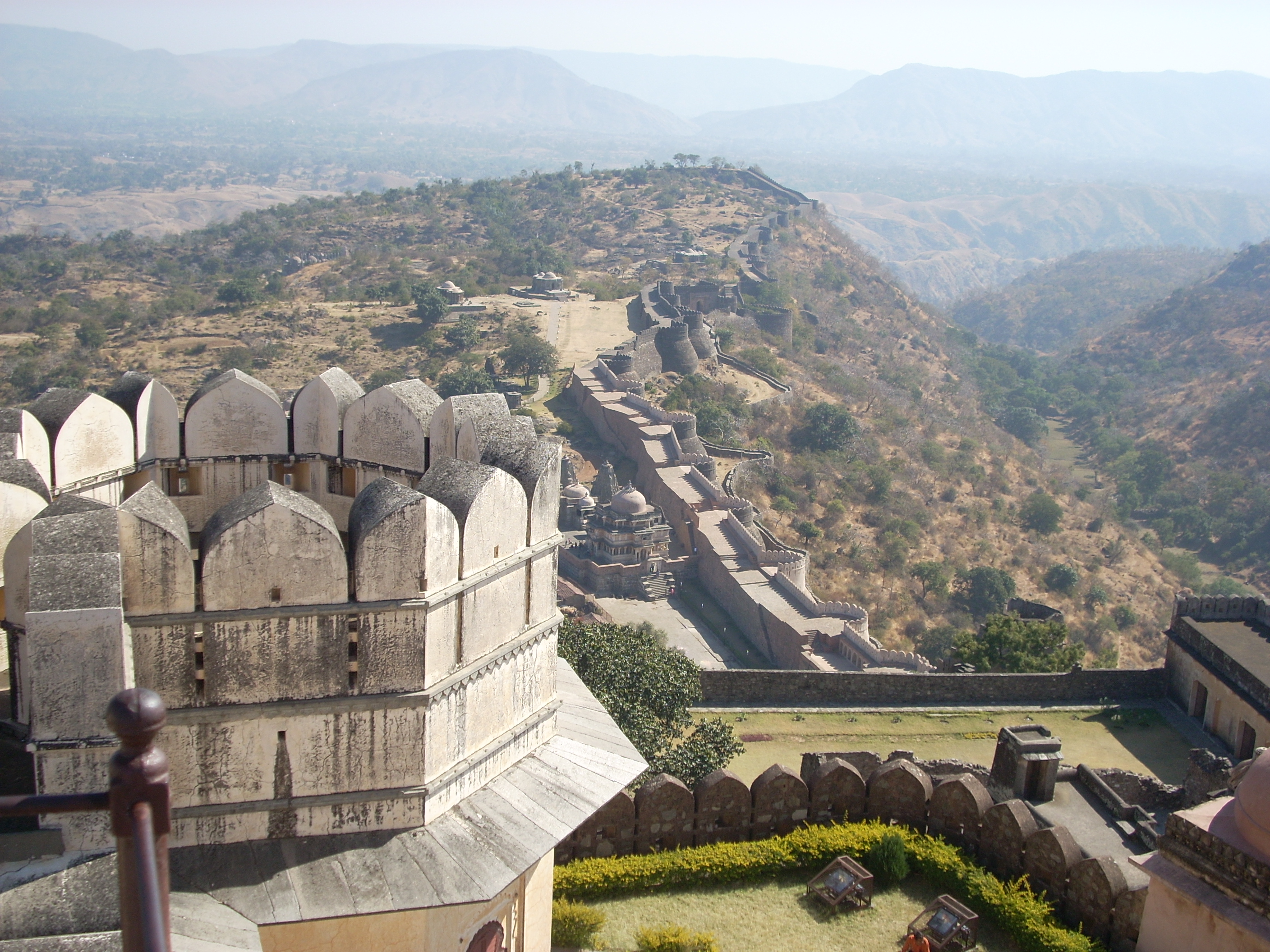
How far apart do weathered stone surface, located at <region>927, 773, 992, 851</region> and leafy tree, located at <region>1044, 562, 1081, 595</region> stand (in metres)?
27.9

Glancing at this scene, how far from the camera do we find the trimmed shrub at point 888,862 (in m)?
12.0

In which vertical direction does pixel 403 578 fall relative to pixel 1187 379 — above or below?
above

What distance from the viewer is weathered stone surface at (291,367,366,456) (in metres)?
10.9

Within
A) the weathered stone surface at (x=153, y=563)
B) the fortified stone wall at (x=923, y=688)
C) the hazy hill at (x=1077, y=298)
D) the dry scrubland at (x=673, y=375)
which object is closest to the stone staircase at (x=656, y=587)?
the dry scrubland at (x=673, y=375)

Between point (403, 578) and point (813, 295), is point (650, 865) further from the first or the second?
point (813, 295)

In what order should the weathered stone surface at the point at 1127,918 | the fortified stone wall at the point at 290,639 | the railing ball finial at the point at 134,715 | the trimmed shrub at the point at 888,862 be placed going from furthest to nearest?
the trimmed shrub at the point at 888,862 < the weathered stone surface at the point at 1127,918 < the fortified stone wall at the point at 290,639 < the railing ball finial at the point at 134,715

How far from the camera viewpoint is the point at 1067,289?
120562mm

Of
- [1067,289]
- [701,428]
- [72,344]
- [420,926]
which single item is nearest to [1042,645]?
[420,926]

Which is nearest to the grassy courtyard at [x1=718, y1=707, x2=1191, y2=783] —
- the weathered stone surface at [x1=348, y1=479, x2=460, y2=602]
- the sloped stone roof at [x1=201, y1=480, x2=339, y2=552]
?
the weathered stone surface at [x1=348, y1=479, x2=460, y2=602]

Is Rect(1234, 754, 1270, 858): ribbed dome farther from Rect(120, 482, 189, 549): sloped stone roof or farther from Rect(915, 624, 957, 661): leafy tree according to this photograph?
Rect(915, 624, 957, 661): leafy tree

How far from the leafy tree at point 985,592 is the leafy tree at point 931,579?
681mm

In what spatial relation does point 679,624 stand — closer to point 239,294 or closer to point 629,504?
point 629,504

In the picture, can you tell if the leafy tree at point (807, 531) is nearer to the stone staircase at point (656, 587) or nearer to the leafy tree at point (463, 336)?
the stone staircase at point (656, 587)

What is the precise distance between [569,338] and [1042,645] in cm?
3576
